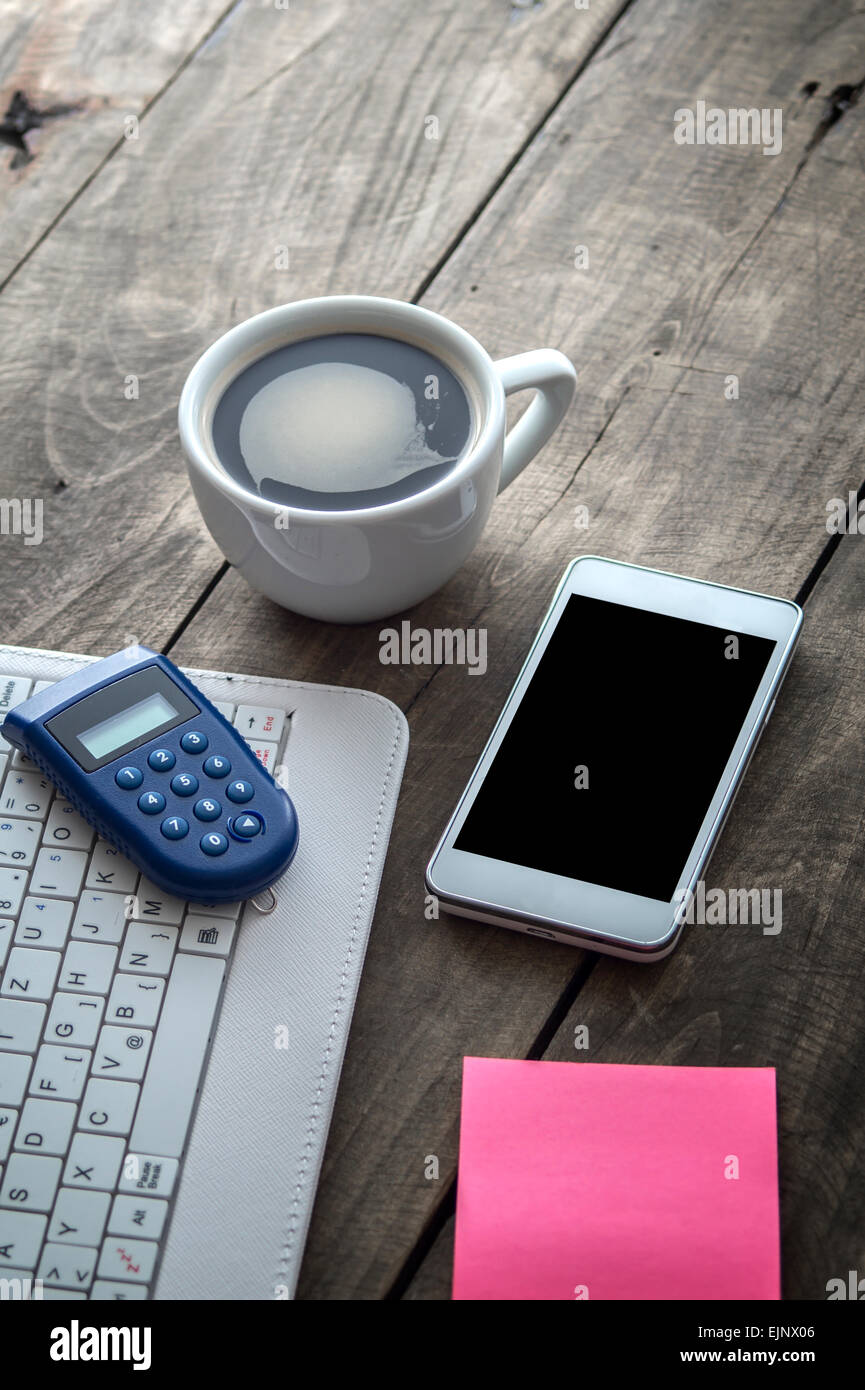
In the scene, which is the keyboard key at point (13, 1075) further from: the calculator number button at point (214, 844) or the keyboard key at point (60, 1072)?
the calculator number button at point (214, 844)

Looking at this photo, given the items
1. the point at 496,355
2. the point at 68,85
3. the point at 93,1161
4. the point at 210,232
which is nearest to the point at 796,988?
the point at 93,1161

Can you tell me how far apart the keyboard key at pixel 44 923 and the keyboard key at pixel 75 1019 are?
1.2 inches

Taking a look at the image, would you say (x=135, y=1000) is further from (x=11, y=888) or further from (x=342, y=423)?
(x=342, y=423)

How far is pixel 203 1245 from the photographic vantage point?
0.56 metres

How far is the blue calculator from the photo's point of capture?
62cm

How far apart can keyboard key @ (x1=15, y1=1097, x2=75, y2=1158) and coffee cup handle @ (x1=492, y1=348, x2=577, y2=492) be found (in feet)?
1.34

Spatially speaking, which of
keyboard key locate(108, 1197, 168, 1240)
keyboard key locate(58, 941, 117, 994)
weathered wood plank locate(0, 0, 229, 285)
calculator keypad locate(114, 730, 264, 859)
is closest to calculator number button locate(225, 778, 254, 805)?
calculator keypad locate(114, 730, 264, 859)

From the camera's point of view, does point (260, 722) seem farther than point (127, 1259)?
Yes

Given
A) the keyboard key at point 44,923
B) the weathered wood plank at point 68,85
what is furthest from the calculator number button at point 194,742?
the weathered wood plank at point 68,85

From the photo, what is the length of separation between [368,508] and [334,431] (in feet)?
0.19

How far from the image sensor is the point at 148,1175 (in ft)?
1.86

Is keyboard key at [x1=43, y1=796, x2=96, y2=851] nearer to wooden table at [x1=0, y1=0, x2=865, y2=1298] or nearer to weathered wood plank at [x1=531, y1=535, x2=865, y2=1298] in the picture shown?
wooden table at [x1=0, y1=0, x2=865, y2=1298]
